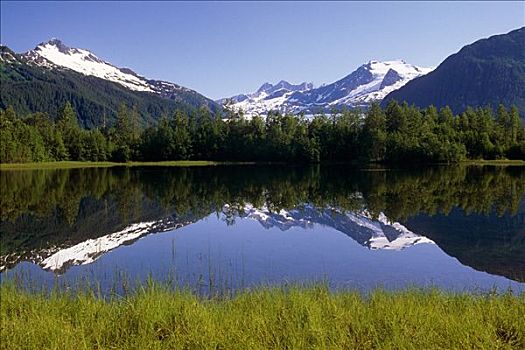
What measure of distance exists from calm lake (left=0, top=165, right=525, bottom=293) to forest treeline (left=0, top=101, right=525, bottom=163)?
65.2m

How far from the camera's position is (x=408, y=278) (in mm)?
16391

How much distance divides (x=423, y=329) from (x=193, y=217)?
25722 mm

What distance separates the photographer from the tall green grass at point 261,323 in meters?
7.30

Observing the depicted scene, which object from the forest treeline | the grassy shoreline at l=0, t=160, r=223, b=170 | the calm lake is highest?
the forest treeline

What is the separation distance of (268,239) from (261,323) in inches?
656

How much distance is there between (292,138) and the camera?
399 feet

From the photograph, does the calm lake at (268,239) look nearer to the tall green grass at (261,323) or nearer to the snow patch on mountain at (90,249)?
the snow patch on mountain at (90,249)

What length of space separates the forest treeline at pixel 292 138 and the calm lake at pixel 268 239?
6521 centimetres

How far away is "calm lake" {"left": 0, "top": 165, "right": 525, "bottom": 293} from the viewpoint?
53.2ft

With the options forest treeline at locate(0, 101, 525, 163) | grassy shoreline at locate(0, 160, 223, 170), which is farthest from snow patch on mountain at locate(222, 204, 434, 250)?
grassy shoreline at locate(0, 160, 223, 170)

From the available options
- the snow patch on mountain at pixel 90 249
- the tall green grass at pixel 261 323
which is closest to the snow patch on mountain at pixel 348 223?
the snow patch on mountain at pixel 90 249

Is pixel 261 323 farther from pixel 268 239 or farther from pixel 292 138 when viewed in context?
pixel 292 138

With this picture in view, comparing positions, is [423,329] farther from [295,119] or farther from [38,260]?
[295,119]

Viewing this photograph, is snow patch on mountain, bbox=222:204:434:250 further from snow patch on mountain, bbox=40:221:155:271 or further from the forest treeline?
the forest treeline
